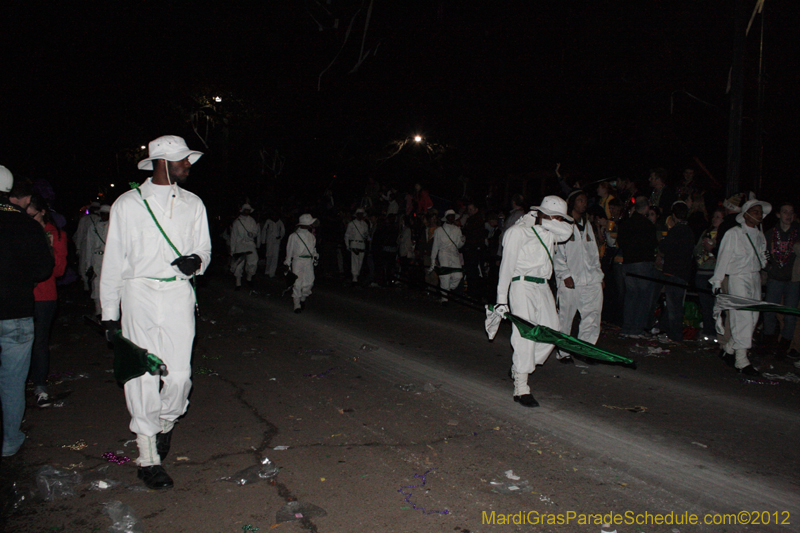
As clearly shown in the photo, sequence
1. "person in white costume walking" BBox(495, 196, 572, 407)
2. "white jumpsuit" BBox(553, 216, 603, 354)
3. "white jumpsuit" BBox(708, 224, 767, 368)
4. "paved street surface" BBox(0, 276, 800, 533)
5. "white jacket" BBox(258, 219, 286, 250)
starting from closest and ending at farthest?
"paved street surface" BBox(0, 276, 800, 533), "person in white costume walking" BBox(495, 196, 572, 407), "white jumpsuit" BBox(708, 224, 767, 368), "white jumpsuit" BBox(553, 216, 603, 354), "white jacket" BBox(258, 219, 286, 250)

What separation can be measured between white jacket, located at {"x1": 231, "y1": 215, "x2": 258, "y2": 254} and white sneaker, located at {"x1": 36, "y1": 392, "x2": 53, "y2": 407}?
9636 mm

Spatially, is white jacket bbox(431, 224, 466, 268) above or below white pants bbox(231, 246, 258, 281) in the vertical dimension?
above

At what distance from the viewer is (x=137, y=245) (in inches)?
170

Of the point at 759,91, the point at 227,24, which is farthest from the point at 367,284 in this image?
the point at 227,24

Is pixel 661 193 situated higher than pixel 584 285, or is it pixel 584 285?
pixel 661 193

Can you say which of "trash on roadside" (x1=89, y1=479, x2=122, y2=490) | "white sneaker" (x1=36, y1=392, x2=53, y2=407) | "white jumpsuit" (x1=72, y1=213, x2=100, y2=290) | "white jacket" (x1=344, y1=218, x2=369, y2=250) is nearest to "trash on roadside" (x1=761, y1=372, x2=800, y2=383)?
"trash on roadside" (x1=89, y1=479, x2=122, y2=490)

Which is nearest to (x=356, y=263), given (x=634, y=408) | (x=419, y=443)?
(x=634, y=408)

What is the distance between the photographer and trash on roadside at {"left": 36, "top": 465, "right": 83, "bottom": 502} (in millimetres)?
4146

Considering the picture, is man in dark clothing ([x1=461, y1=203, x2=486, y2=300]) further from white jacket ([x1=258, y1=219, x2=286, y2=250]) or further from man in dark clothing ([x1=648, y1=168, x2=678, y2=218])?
white jacket ([x1=258, y1=219, x2=286, y2=250])

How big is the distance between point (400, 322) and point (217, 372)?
4.40m

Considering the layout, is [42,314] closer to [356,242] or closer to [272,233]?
[356,242]

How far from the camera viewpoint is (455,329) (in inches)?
417

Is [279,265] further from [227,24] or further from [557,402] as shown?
[557,402]

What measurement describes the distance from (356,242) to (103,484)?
13.0 meters
